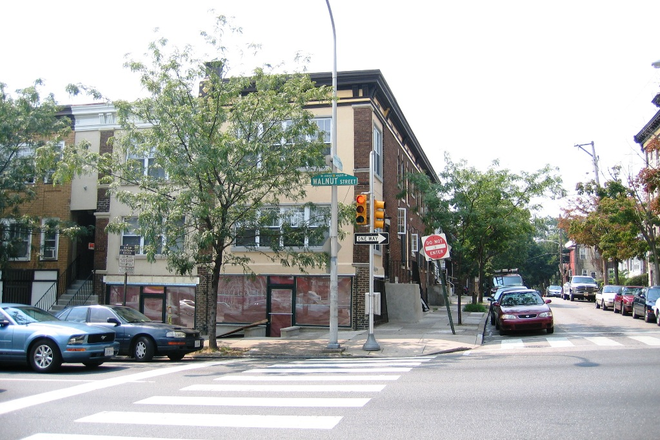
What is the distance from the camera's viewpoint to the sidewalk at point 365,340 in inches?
615

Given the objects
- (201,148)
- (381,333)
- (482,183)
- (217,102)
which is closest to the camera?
(201,148)

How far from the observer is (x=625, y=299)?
2775cm

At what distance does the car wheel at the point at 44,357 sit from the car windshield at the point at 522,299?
14.0 meters

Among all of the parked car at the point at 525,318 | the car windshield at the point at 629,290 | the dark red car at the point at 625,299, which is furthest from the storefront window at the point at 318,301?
the car windshield at the point at 629,290

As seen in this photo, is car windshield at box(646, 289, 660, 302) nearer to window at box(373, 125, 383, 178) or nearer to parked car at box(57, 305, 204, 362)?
window at box(373, 125, 383, 178)

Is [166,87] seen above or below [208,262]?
above

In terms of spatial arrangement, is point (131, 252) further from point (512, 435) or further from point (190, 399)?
point (512, 435)

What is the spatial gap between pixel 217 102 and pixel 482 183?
13.1 m

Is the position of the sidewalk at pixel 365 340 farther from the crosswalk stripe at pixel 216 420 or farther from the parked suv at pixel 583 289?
the parked suv at pixel 583 289

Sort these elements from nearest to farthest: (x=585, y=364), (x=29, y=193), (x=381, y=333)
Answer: (x=585, y=364), (x=381, y=333), (x=29, y=193)

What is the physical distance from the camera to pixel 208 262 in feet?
55.0

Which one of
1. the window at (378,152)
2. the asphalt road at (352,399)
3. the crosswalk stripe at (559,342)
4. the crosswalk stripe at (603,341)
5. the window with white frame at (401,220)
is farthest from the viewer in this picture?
the window with white frame at (401,220)

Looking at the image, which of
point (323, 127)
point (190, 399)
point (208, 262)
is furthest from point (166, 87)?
point (190, 399)

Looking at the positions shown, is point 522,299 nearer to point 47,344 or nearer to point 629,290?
point 629,290
